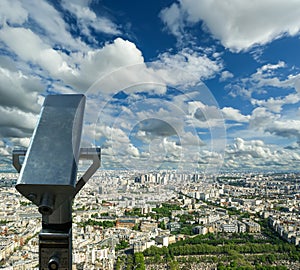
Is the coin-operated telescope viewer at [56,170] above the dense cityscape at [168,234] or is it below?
above

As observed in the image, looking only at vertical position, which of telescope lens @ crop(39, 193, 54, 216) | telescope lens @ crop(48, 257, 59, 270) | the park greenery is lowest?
the park greenery

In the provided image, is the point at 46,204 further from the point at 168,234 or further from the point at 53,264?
the point at 168,234

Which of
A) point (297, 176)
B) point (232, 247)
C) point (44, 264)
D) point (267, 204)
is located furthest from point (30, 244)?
point (297, 176)

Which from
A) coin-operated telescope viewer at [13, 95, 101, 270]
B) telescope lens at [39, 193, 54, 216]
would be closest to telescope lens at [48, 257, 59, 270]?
coin-operated telescope viewer at [13, 95, 101, 270]

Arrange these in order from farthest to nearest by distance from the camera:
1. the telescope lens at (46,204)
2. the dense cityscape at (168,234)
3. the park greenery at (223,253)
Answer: the park greenery at (223,253) < the dense cityscape at (168,234) < the telescope lens at (46,204)

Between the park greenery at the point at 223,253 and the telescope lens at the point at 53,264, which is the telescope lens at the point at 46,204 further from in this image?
the park greenery at the point at 223,253

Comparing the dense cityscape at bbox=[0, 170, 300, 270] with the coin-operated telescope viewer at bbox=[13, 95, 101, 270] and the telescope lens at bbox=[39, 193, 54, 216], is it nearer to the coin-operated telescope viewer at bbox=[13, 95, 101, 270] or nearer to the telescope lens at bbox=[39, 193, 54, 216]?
the coin-operated telescope viewer at bbox=[13, 95, 101, 270]

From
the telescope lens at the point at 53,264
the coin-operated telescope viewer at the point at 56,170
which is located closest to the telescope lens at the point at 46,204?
the coin-operated telescope viewer at the point at 56,170
